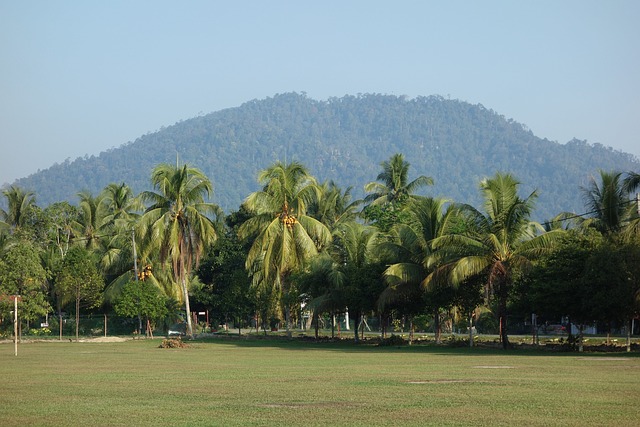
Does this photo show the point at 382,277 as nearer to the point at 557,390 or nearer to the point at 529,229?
the point at 529,229

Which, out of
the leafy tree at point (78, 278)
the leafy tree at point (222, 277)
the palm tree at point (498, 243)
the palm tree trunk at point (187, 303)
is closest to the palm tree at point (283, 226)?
the palm tree trunk at point (187, 303)

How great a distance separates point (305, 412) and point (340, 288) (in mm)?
39749

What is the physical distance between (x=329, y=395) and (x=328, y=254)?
40120 mm

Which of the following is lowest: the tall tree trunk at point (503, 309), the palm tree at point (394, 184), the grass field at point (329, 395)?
the grass field at point (329, 395)

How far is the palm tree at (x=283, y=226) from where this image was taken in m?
57.8

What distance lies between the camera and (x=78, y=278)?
217ft

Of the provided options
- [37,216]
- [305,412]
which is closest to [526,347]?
[305,412]

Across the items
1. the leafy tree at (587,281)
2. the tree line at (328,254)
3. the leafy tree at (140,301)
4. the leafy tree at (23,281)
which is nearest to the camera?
the leafy tree at (587,281)

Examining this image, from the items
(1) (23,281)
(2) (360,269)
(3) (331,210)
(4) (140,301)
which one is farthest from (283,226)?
(3) (331,210)

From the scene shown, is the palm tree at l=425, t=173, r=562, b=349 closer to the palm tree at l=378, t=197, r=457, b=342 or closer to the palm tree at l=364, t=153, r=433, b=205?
the palm tree at l=378, t=197, r=457, b=342

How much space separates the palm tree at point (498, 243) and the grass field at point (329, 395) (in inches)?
516

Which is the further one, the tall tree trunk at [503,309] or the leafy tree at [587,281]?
the tall tree trunk at [503,309]

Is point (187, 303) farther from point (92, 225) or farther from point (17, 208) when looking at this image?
point (17, 208)

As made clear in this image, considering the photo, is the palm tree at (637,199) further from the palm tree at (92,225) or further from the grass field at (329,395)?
the palm tree at (92,225)
